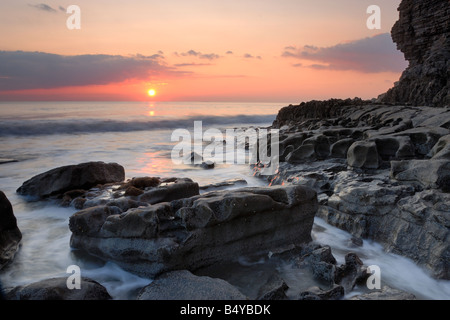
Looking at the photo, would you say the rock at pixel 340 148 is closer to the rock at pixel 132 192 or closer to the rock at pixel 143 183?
the rock at pixel 143 183

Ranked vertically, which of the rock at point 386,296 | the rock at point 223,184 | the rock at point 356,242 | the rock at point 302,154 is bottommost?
the rock at point 356,242

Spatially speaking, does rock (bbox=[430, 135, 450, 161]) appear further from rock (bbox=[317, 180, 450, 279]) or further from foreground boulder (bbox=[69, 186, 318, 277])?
foreground boulder (bbox=[69, 186, 318, 277])

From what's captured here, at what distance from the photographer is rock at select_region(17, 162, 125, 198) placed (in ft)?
22.2

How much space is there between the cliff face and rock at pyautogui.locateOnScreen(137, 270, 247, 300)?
44.3 ft

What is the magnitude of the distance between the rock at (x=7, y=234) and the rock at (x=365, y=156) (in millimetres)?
5446

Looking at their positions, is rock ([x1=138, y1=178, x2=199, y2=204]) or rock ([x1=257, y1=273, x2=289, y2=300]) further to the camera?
rock ([x1=138, y1=178, x2=199, y2=204])

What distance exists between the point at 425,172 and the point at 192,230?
3.16 metres

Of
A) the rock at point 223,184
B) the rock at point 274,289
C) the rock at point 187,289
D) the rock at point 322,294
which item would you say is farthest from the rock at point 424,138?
the rock at point 187,289

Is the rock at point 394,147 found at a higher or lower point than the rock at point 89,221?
higher

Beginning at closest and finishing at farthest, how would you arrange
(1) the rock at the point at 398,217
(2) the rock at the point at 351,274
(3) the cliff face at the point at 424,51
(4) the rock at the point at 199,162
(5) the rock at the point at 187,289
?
(5) the rock at the point at 187,289 → (2) the rock at the point at 351,274 → (1) the rock at the point at 398,217 → (4) the rock at the point at 199,162 → (3) the cliff face at the point at 424,51

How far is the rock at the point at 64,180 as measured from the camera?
22.2 feet

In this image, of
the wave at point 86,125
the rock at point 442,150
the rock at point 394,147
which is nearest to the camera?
the rock at point 442,150

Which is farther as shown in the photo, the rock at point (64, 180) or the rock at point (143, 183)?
the rock at point (64, 180)

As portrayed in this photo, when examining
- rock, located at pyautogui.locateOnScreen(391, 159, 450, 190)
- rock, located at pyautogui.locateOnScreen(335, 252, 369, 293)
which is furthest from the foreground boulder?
rock, located at pyautogui.locateOnScreen(391, 159, 450, 190)
